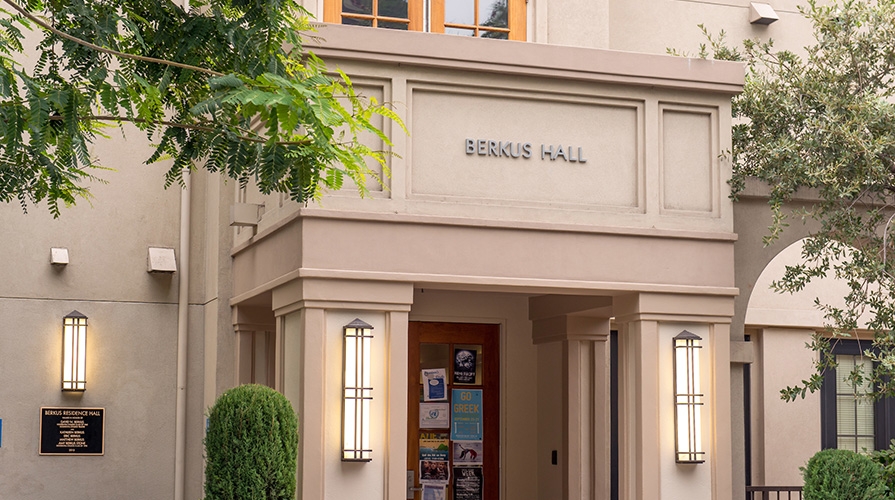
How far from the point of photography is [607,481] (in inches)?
518

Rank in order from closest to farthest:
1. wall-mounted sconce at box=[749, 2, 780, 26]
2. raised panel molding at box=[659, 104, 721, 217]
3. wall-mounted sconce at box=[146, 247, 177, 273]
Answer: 1. raised panel molding at box=[659, 104, 721, 217]
2. wall-mounted sconce at box=[146, 247, 177, 273]
3. wall-mounted sconce at box=[749, 2, 780, 26]

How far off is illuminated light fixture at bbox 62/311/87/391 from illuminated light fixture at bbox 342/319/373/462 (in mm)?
4163

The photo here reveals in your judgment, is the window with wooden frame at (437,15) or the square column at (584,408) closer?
the window with wooden frame at (437,15)

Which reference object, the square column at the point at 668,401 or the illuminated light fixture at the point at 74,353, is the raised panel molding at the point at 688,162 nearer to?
the square column at the point at 668,401

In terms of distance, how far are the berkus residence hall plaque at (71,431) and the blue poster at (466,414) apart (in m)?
3.94

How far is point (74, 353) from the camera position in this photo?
12.9 metres

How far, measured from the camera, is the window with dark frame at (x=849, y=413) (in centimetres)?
1662

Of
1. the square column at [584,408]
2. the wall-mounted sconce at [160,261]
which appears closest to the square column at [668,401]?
the square column at [584,408]

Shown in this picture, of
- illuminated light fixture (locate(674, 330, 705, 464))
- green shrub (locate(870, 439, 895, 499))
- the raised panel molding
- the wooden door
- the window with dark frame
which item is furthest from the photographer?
the window with dark frame

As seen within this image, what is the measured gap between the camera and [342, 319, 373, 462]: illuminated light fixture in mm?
10133

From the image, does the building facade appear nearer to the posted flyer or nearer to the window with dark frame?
the posted flyer

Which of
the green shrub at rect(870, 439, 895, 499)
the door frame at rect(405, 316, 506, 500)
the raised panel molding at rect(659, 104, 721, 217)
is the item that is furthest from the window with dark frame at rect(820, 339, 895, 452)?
the raised panel molding at rect(659, 104, 721, 217)

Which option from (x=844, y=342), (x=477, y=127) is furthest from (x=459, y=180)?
(x=844, y=342)

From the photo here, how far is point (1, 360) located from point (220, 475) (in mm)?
4936
